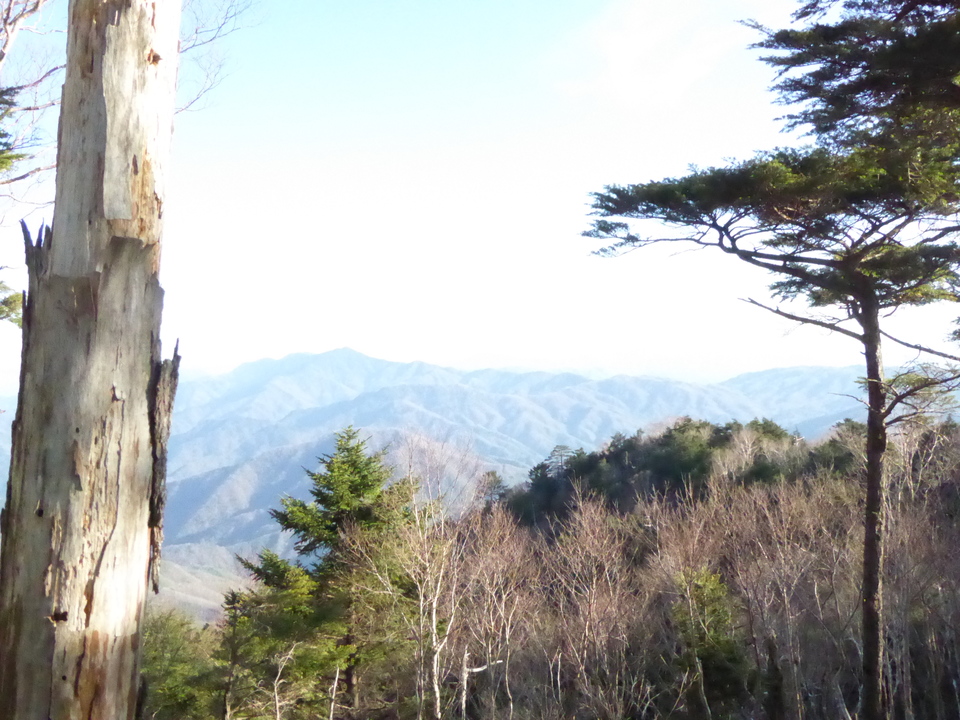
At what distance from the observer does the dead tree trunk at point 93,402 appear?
185 cm

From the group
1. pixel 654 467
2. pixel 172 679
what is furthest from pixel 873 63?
pixel 654 467

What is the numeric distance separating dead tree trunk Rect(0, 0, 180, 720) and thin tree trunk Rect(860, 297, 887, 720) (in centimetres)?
681

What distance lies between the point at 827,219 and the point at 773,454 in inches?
768

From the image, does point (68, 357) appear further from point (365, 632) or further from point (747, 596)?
point (365, 632)

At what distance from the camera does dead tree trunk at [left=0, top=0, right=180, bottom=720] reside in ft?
6.06

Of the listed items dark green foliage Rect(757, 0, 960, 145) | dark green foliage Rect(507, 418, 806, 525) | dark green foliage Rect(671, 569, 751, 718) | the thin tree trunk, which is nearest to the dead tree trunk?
dark green foliage Rect(757, 0, 960, 145)

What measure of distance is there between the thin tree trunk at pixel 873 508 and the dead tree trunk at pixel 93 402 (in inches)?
268

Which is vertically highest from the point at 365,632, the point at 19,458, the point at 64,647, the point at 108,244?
the point at 108,244

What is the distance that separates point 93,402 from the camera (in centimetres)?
195

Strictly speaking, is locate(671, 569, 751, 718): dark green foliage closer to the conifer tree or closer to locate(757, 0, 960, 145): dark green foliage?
the conifer tree

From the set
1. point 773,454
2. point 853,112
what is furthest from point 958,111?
point 773,454

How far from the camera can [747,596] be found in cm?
1176

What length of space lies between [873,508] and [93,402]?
23.5 feet

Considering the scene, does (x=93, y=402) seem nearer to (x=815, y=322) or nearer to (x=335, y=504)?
(x=815, y=322)
